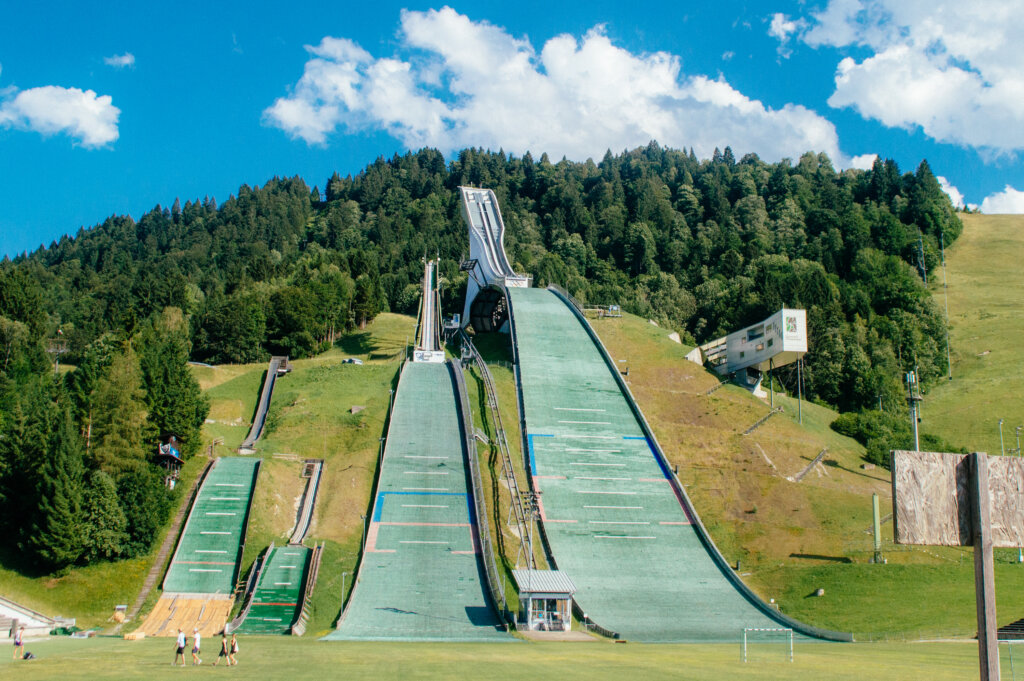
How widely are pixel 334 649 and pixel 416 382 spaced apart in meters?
31.5

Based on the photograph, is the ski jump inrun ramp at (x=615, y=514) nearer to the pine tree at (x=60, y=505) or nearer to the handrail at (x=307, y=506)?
the handrail at (x=307, y=506)

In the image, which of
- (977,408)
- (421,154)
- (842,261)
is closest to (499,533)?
(977,408)

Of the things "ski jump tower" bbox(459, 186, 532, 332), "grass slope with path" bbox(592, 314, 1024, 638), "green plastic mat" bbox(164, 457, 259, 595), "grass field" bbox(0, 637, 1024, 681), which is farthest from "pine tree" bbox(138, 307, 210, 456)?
"ski jump tower" bbox(459, 186, 532, 332)

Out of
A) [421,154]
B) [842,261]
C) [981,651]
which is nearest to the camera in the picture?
[981,651]

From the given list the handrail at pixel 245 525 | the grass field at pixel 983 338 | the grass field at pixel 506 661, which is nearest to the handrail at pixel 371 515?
the grass field at pixel 506 661

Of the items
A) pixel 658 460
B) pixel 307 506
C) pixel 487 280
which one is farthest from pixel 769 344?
pixel 307 506

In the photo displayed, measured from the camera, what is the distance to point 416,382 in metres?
52.6

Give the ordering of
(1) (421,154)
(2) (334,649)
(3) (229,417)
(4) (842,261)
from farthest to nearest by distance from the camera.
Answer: (1) (421,154) → (4) (842,261) → (3) (229,417) → (2) (334,649)

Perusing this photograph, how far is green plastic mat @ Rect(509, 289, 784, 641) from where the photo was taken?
3047 centimetres

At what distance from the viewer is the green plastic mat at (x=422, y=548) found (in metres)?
28.0

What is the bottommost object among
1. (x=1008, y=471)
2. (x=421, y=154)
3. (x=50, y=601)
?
(x=50, y=601)

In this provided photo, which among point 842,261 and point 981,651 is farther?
point 842,261

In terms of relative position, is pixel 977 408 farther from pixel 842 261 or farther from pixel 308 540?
pixel 308 540

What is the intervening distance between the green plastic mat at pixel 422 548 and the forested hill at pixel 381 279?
974 cm
